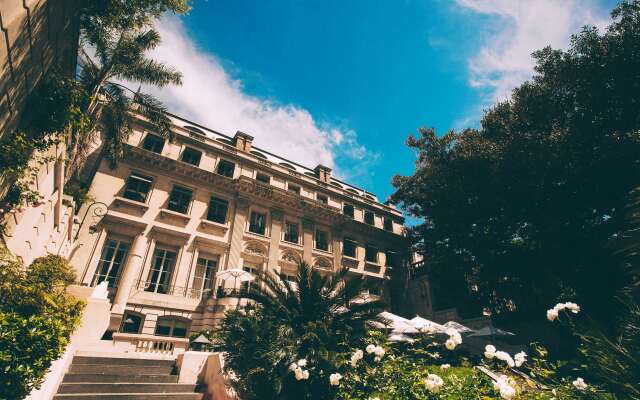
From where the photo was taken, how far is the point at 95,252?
1458 centimetres

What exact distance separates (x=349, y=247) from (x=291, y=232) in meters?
5.44

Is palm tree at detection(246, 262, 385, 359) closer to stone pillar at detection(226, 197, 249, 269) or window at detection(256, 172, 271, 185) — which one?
stone pillar at detection(226, 197, 249, 269)

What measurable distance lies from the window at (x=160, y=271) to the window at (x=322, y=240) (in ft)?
33.2

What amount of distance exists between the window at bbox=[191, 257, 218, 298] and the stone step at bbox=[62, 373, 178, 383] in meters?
8.84

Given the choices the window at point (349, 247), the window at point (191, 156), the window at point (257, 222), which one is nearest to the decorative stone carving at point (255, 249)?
the window at point (257, 222)

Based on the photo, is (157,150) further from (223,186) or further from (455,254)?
(455,254)

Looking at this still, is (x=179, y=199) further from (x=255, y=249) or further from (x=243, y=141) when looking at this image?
(x=243, y=141)

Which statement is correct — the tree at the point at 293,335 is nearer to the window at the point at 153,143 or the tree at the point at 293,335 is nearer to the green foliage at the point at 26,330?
the green foliage at the point at 26,330

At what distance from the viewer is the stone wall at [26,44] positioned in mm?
4195

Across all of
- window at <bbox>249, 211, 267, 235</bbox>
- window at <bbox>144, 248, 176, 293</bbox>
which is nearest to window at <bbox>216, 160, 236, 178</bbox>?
window at <bbox>249, 211, 267, 235</bbox>

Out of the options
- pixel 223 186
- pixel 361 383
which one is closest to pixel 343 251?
pixel 223 186

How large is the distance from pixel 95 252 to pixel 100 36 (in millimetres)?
9846

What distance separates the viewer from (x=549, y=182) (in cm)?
1602

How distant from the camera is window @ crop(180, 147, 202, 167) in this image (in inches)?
768
